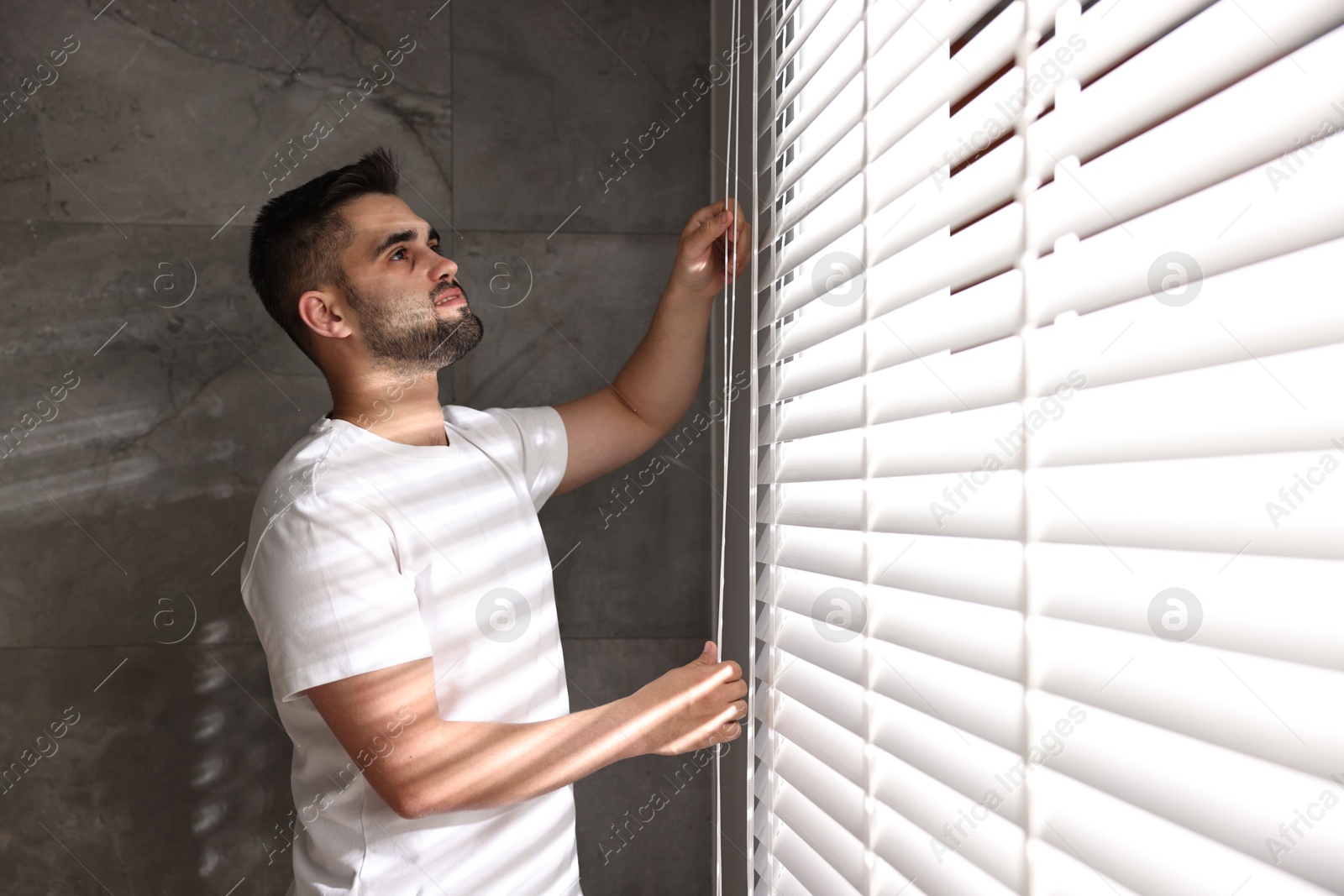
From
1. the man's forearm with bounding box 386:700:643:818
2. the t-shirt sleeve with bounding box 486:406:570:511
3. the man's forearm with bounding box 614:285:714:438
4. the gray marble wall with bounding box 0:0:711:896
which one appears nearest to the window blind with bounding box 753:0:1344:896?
the man's forearm with bounding box 386:700:643:818

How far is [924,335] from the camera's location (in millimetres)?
598

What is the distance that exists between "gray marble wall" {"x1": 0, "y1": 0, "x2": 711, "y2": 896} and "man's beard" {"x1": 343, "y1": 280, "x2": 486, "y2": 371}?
25 cm

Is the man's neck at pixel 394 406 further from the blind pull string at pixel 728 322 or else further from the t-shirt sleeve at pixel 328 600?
the blind pull string at pixel 728 322

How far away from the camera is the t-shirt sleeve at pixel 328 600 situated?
83 cm

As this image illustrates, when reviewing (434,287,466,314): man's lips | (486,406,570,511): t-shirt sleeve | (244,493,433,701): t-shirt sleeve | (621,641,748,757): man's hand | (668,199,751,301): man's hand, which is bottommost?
(621,641,748,757): man's hand

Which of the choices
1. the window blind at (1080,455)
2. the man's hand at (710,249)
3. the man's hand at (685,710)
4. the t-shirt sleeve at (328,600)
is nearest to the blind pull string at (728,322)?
the man's hand at (710,249)

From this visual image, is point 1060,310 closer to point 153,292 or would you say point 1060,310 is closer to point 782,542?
point 782,542

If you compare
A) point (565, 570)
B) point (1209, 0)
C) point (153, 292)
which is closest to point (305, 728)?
point (565, 570)

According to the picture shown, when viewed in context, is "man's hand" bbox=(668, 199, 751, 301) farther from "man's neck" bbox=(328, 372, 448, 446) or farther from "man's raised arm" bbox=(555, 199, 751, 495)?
"man's neck" bbox=(328, 372, 448, 446)

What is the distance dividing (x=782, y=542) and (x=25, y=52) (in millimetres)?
1344

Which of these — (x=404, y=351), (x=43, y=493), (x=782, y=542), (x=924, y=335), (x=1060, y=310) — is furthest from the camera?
(x=43, y=493)

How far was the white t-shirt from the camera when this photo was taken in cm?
85

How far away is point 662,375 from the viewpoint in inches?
44.8

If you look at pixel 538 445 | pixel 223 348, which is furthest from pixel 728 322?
pixel 223 348
